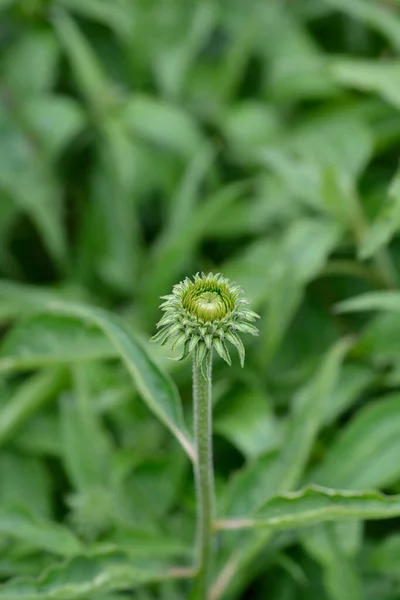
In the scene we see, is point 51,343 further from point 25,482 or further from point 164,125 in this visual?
point 164,125

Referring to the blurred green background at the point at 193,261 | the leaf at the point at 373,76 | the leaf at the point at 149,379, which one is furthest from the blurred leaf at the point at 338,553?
the leaf at the point at 373,76

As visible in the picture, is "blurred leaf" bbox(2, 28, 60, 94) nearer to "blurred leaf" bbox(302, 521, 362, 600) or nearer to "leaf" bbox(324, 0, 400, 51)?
"leaf" bbox(324, 0, 400, 51)

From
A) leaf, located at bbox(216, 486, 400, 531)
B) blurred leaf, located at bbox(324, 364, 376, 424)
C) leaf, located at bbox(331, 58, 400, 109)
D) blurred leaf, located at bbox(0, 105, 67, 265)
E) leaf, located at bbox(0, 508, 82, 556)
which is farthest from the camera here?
blurred leaf, located at bbox(0, 105, 67, 265)

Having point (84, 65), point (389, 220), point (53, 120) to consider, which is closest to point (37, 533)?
point (389, 220)

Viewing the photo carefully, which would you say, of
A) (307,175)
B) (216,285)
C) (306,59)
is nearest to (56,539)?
(216,285)

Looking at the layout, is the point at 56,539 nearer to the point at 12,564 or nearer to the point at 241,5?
the point at 12,564

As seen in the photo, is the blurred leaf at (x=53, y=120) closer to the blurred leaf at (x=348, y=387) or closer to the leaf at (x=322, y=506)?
the blurred leaf at (x=348, y=387)

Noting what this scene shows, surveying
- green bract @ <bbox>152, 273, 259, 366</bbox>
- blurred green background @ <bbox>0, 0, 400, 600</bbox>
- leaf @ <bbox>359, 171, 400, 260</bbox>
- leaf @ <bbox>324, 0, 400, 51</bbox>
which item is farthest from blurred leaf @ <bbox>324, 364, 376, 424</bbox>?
leaf @ <bbox>324, 0, 400, 51</bbox>
